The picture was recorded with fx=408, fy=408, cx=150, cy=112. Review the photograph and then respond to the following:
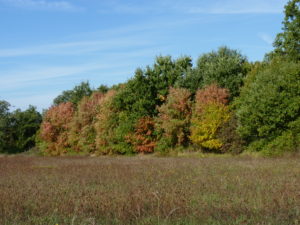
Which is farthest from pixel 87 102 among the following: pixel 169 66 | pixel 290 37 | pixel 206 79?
pixel 290 37

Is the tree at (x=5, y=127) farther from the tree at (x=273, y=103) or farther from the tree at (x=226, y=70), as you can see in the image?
the tree at (x=273, y=103)

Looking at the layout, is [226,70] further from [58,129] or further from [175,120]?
[58,129]

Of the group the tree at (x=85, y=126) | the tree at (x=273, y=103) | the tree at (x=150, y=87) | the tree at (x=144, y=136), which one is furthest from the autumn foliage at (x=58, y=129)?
the tree at (x=273, y=103)

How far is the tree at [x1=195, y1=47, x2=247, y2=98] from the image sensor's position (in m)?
42.6

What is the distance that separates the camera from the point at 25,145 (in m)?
74.6

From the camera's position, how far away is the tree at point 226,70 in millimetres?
42625

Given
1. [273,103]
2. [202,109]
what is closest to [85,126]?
[202,109]

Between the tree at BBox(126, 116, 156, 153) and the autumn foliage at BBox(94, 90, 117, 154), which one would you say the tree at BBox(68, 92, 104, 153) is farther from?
the tree at BBox(126, 116, 156, 153)

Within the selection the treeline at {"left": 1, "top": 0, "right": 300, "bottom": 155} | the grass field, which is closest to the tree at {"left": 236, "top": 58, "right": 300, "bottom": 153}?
the treeline at {"left": 1, "top": 0, "right": 300, "bottom": 155}

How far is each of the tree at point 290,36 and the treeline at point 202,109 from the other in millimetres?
100

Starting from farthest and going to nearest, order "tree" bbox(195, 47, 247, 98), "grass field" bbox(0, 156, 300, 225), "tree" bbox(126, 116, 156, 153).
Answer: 1. "tree" bbox(126, 116, 156, 153)
2. "tree" bbox(195, 47, 247, 98)
3. "grass field" bbox(0, 156, 300, 225)

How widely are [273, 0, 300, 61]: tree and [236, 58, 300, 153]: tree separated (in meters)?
9.56

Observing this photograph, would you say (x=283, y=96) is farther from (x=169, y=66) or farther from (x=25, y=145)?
(x=25, y=145)

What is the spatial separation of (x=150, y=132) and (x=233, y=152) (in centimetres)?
1147
